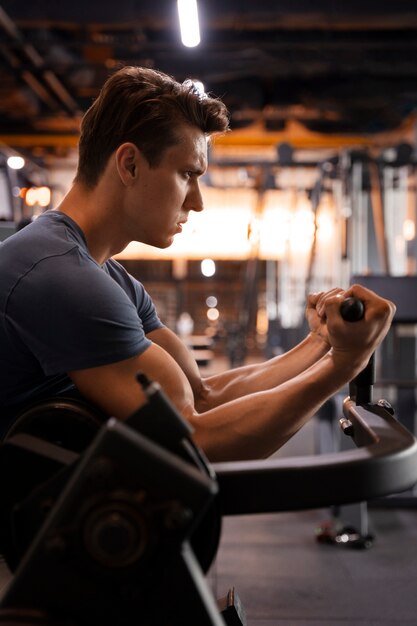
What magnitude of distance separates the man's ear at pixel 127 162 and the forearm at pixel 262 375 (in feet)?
1.90

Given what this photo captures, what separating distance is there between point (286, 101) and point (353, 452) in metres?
7.54

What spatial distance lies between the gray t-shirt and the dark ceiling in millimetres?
4804

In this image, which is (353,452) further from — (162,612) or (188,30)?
(188,30)

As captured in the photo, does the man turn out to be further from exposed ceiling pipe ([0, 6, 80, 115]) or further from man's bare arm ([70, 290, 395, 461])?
exposed ceiling pipe ([0, 6, 80, 115])

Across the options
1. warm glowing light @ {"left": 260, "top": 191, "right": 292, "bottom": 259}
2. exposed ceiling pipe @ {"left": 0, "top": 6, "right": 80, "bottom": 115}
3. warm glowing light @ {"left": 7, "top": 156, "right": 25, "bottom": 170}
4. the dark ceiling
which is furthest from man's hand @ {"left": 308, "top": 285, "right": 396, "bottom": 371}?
warm glowing light @ {"left": 260, "top": 191, "right": 292, "bottom": 259}

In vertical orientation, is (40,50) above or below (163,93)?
above

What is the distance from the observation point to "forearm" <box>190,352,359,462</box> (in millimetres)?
1120

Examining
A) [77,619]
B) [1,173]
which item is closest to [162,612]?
[77,619]

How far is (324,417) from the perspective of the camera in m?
3.88

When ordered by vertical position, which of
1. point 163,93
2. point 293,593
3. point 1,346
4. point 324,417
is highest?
point 163,93

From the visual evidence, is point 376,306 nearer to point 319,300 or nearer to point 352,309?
point 352,309

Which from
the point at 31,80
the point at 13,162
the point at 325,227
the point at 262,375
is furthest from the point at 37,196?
the point at 325,227

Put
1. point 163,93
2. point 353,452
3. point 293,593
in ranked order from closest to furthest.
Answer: point 353,452 → point 163,93 → point 293,593

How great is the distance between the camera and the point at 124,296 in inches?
44.2
